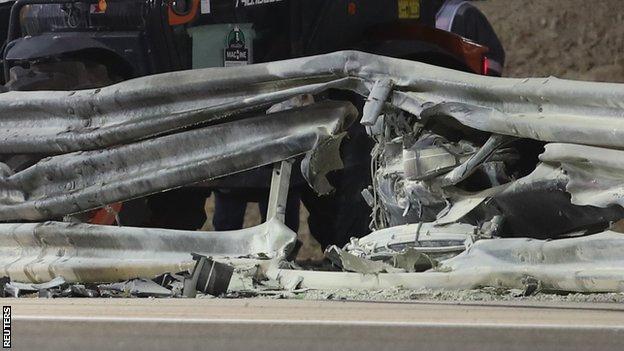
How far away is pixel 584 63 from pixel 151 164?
27.6ft

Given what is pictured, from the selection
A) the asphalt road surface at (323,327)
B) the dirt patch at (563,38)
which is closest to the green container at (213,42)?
the asphalt road surface at (323,327)

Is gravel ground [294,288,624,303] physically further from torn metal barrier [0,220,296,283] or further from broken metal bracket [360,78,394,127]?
broken metal bracket [360,78,394,127]

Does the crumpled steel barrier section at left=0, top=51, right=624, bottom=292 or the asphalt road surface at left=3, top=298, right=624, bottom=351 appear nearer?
the asphalt road surface at left=3, top=298, right=624, bottom=351

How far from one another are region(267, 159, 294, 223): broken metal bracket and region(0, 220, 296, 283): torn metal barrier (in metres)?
0.03

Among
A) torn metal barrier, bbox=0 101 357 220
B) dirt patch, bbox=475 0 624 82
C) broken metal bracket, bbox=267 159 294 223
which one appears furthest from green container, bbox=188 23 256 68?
dirt patch, bbox=475 0 624 82

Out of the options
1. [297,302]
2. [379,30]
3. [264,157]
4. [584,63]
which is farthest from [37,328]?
[584,63]

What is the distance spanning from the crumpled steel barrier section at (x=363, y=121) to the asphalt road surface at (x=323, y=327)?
1.22 feet

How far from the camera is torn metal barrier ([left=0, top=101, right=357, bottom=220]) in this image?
415 centimetres

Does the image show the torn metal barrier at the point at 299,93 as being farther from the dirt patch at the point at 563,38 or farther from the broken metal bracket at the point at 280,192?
the dirt patch at the point at 563,38

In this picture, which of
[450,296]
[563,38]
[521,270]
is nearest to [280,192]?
[450,296]

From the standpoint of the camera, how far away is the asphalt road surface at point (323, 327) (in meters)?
2.77

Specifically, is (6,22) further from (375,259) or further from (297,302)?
(297,302)

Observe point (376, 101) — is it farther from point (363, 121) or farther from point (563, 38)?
point (563, 38)

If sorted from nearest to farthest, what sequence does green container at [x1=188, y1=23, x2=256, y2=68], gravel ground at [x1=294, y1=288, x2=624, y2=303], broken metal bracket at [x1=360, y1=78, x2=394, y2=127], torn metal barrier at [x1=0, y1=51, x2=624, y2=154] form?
gravel ground at [x1=294, y1=288, x2=624, y2=303], torn metal barrier at [x1=0, y1=51, x2=624, y2=154], broken metal bracket at [x1=360, y1=78, x2=394, y2=127], green container at [x1=188, y1=23, x2=256, y2=68]
